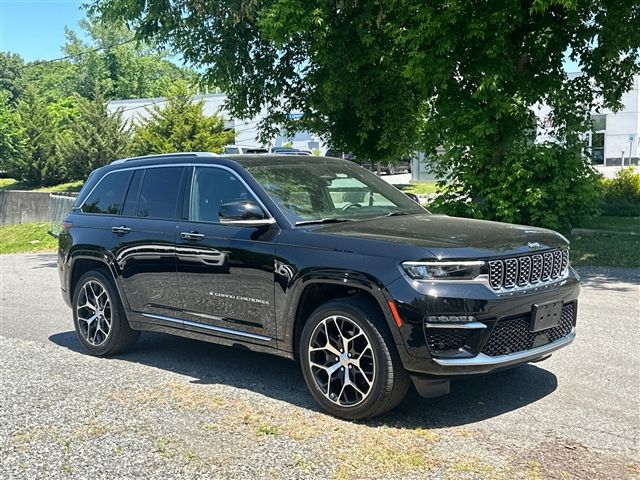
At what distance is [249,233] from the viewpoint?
19.0ft

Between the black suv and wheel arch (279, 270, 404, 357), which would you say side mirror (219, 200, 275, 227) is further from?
wheel arch (279, 270, 404, 357)

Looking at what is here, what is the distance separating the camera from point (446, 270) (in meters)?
4.80

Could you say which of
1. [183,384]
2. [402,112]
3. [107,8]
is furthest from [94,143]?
[183,384]

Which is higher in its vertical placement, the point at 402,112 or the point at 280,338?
the point at 402,112

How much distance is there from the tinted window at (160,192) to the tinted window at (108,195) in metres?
0.37

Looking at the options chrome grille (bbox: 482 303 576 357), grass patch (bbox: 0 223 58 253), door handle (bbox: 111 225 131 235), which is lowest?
grass patch (bbox: 0 223 58 253)

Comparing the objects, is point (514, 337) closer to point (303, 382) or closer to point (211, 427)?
point (303, 382)

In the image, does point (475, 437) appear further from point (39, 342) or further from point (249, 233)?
point (39, 342)

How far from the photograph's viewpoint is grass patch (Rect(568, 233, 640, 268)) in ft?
40.0

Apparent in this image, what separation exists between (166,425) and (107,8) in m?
12.8

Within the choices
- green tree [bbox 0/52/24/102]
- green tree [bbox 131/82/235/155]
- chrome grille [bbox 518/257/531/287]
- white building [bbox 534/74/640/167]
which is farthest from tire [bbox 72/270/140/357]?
green tree [bbox 0/52/24/102]

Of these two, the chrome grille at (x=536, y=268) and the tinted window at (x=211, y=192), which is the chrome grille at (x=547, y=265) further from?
the tinted window at (x=211, y=192)

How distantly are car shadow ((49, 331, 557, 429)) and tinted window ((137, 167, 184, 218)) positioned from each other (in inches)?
56.4

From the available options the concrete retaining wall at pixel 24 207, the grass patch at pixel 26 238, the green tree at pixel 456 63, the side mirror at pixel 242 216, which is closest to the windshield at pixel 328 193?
the side mirror at pixel 242 216
